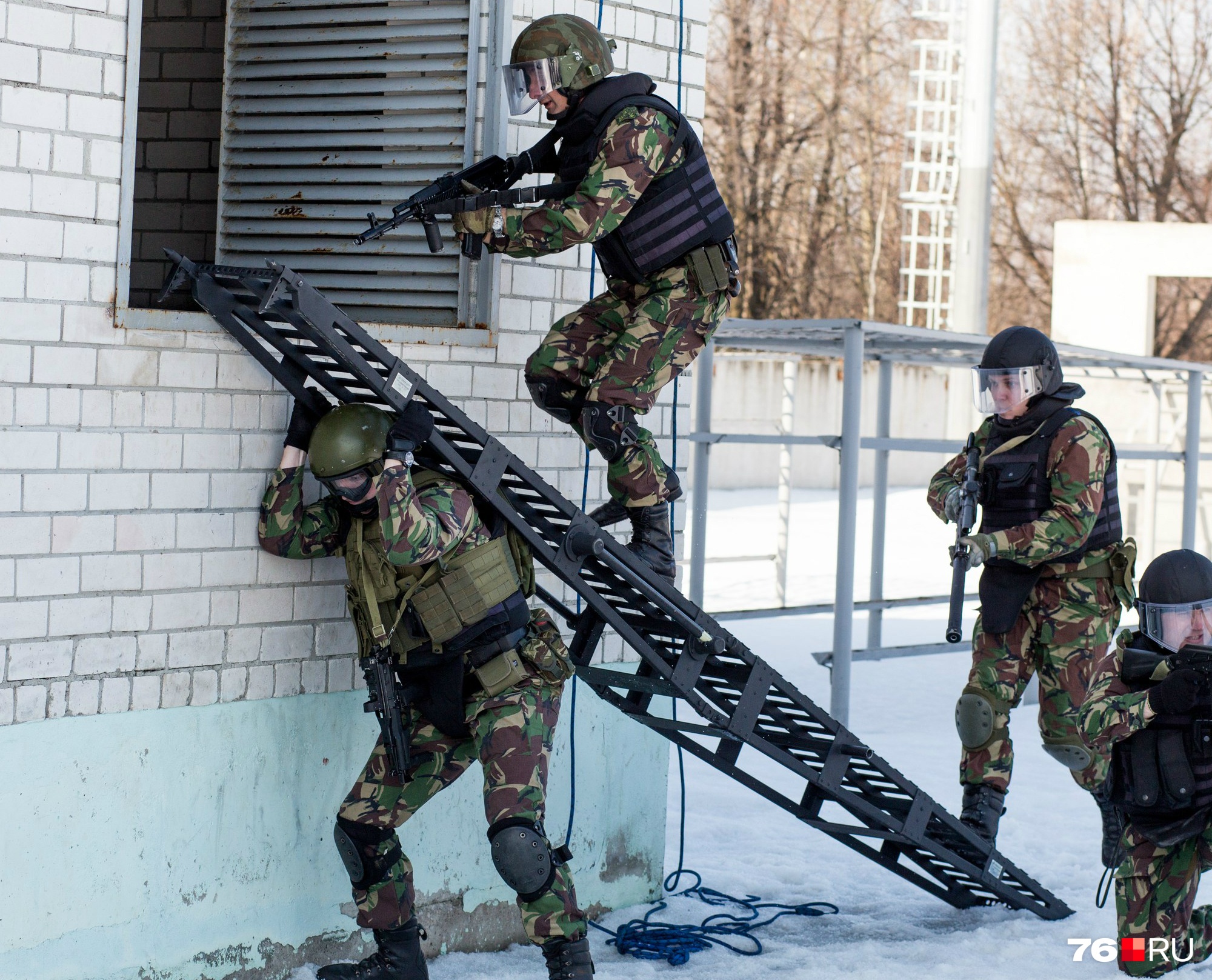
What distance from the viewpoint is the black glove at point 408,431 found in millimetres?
3504

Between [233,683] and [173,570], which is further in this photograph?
[233,683]

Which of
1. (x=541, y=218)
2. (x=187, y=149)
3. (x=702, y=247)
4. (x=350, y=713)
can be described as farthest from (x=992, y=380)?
(x=187, y=149)

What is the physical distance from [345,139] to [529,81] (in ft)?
3.38

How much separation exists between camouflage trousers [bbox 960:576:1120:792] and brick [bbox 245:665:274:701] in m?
2.28

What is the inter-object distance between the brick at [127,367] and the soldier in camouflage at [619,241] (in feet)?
2.80

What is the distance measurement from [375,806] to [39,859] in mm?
805

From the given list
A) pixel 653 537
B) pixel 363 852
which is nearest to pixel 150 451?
pixel 363 852

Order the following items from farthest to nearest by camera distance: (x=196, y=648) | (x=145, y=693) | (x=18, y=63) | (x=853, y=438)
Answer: (x=853, y=438) → (x=196, y=648) → (x=145, y=693) → (x=18, y=63)

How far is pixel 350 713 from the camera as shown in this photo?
419 centimetres

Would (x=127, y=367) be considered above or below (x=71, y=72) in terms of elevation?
below

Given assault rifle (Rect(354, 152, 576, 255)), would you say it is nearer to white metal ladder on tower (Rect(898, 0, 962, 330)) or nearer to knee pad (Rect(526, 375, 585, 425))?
Result: knee pad (Rect(526, 375, 585, 425))

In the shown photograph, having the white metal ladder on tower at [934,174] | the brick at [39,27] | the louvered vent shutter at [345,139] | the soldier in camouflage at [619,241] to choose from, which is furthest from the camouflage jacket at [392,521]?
the white metal ladder on tower at [934,174]

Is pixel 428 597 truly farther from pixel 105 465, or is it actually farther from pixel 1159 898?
pixel 1159 898

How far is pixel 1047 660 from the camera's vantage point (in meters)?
4.84
